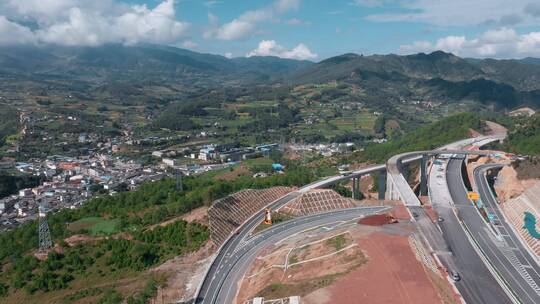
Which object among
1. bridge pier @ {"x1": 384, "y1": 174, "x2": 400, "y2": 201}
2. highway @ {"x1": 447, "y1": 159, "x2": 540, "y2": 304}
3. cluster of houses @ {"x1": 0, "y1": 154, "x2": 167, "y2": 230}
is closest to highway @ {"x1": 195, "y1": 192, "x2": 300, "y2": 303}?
bridge pier @ {"x1": 384, "y1": 174, "x2": 400, "y2": 201}

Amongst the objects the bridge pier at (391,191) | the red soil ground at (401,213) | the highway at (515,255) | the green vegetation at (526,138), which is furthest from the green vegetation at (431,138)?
the highway at (515,255)

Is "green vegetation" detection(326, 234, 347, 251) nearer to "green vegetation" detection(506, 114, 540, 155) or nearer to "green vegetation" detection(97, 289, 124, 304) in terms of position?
"green vegetation" detection(97, 289, 124, 304)

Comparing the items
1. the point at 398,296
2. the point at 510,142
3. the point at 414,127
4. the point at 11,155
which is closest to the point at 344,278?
the point at 398,296

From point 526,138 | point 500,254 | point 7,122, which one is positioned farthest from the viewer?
point 7,122

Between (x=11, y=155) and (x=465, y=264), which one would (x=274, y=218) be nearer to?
(x=465, y=264)

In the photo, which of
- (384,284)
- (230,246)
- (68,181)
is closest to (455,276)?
(384,284)

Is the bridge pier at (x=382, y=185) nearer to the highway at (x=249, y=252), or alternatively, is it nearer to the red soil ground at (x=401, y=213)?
the highway at (x=249, y=252)

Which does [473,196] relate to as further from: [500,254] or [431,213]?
[500,254]
